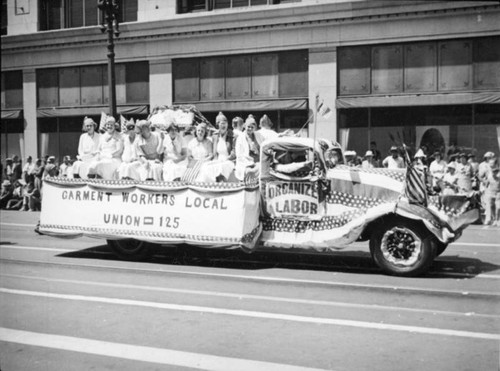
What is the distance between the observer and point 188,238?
35.2ft

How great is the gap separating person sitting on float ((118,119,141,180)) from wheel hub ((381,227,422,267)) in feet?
15.5

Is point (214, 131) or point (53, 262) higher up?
point (214, 131)

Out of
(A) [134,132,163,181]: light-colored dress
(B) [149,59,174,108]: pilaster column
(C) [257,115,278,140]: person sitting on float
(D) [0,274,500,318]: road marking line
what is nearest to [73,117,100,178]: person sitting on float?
(A) [134,132,163,181]: light-colored dress

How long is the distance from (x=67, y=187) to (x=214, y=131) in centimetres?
298

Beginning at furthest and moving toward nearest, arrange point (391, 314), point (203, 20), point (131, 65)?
point (131, 65)
point (203, 20)
point (391, 314)

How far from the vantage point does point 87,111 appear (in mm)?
26859

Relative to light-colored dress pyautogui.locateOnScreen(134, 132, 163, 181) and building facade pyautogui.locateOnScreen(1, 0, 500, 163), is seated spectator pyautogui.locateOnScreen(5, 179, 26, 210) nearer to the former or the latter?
building facade pyautogui.locateOnScreen(1, 0, 500, 163)

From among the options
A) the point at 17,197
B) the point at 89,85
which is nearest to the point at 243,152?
the point at 17,197

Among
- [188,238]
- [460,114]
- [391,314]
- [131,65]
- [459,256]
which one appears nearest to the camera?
[391,314]

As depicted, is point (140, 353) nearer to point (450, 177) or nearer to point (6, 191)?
point (450, 177)

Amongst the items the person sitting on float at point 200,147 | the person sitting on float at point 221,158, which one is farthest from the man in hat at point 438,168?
the person sitting on float at point 200,147

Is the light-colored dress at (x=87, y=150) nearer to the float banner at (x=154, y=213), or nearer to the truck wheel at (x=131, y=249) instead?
the float banner at (x=154, y=213)

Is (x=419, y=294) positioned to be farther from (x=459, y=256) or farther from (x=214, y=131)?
(x=214, y=131)

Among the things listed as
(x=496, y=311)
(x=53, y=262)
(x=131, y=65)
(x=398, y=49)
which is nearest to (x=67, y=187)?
(x=53, y=262)
